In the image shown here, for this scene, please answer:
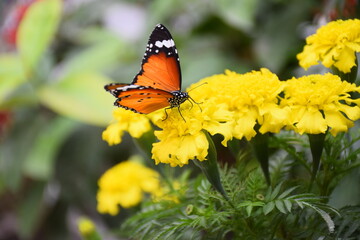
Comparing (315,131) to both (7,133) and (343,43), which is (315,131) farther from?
(7,133)

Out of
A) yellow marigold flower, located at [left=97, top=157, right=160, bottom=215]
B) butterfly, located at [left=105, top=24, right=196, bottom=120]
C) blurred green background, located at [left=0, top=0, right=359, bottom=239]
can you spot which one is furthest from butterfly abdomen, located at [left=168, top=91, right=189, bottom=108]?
blurred green background, located at [left=0, top=0, right=359, bottom=239]

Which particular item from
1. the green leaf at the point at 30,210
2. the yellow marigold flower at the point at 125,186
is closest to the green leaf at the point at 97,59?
the green leaf at the point at 30,210

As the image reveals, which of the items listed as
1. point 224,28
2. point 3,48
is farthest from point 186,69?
point 3,48

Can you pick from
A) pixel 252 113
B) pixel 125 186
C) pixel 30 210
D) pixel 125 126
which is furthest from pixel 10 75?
pixel 252 113

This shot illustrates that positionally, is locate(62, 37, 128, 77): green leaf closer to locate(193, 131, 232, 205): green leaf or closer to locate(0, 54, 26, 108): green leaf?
locate(0, 54, 26, 108): green leaf

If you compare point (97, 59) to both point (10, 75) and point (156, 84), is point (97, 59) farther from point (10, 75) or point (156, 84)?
point (156, 84)

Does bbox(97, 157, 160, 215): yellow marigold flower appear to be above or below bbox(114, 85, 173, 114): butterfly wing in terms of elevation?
below
